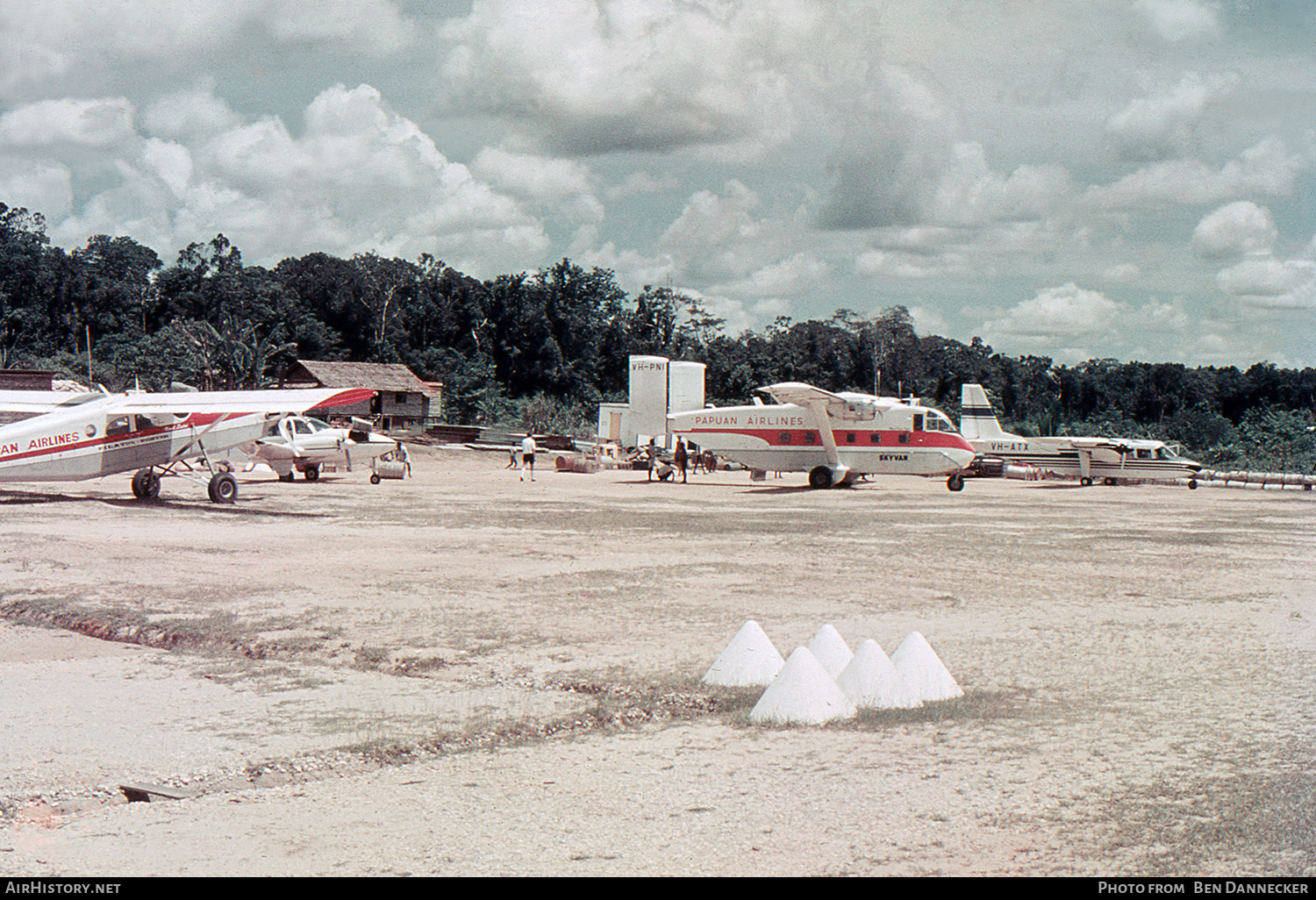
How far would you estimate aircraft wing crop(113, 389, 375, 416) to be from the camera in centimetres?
2283

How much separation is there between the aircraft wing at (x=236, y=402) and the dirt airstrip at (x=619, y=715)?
6782 mm


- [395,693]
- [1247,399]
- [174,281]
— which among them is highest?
[174,281]

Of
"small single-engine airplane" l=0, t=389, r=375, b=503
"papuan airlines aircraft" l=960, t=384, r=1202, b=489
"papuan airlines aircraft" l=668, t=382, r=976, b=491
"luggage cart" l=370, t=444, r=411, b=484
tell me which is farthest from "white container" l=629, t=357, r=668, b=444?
"small single-engine airplane" l=0, t=389, r=375, b=503

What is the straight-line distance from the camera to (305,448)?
104 feet

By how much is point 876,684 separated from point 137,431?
19.7 m

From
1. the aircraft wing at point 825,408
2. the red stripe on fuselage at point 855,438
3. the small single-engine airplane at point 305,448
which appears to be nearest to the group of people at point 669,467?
the red stripe on fuselage at point 855,438

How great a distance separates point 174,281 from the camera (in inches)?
3359

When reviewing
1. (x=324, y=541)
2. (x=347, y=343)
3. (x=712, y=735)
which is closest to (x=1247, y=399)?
(x=347, y=343)

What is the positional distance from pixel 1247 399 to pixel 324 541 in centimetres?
8103

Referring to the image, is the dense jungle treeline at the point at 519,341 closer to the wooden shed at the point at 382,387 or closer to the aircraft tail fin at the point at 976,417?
the wooden shed at the point at 382,387

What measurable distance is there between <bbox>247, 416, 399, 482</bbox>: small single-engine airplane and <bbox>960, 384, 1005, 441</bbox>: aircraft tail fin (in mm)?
29120

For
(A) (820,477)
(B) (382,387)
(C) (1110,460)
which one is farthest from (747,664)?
(B) (382,387)

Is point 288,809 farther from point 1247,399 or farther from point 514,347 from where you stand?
point 1247,399

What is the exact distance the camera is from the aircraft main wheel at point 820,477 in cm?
3416
